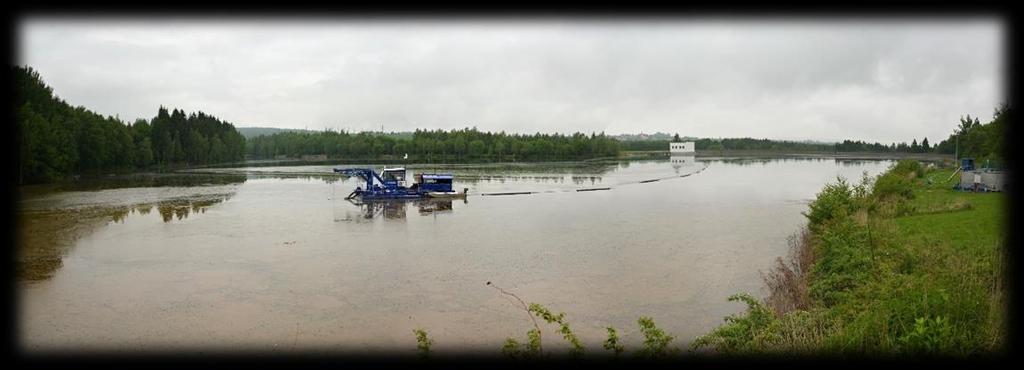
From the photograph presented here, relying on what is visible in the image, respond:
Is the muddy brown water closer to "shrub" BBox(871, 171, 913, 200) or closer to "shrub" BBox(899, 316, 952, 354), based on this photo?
"shrub" BBox(871, 171, 913, 200)

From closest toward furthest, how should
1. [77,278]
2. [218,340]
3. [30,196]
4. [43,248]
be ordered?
[218,340] < [77,278] < [43,248] < [30,196]

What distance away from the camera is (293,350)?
668 cm

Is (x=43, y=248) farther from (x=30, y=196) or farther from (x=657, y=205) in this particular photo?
(x=657, y=205)

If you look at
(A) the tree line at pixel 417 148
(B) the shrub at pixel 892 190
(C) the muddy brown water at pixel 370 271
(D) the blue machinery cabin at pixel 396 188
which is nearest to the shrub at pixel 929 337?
(C) the muddy brown water at pixel 370 271

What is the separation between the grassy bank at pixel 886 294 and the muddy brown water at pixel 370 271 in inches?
35.3

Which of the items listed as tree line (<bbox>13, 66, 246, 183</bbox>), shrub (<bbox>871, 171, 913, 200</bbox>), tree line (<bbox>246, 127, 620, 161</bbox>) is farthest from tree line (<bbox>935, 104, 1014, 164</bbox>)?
tree line (<bbox>246, 127, 620, 161</bbox>)

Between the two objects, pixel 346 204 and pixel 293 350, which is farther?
pixel 346 204

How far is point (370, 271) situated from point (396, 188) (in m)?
13.2

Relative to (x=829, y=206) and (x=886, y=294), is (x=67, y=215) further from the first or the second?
(x=886, y=294)

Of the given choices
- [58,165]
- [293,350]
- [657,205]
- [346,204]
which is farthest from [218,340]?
[58,165]

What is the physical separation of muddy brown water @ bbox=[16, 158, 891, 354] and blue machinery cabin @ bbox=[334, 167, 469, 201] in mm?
1817

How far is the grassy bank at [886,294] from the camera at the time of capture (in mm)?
4746

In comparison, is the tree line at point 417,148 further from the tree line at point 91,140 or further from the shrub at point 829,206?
the shrub at point 829,206

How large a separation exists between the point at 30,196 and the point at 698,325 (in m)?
25.3
